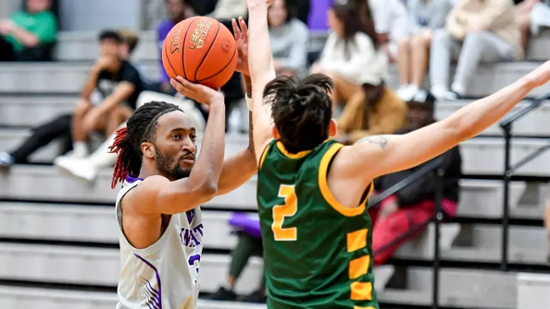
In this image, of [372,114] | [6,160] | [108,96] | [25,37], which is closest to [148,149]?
[372,114]

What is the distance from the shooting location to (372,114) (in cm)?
647

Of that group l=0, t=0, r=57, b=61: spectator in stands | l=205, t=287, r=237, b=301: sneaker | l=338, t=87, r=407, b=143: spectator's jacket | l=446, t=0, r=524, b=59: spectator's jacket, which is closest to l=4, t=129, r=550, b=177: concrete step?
l=338, t=87, r=407, b=143: spectator's jacket

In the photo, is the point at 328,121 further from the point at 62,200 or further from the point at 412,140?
the point at 62,200

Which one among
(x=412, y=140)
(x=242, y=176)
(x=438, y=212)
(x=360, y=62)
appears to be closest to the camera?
(x=412, y=140)

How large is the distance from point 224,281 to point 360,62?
182 centimetres

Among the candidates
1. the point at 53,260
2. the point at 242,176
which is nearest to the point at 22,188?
the point at 53,260

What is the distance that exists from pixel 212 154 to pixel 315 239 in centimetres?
44

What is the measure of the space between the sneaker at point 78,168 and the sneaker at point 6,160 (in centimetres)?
61

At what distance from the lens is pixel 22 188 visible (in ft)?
24.8

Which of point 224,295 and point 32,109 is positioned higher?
point 32,109

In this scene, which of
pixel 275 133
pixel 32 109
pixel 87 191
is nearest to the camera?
pixel 275 133

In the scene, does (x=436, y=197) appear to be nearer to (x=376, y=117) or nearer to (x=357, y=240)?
(x=376, y=117)

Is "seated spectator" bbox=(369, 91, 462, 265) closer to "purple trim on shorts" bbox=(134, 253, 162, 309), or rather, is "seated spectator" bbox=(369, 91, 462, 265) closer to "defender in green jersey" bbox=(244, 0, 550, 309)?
"purple trim on shorts" bbox=(134, 253, 162, 309)

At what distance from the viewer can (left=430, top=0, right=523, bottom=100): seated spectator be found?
679 cm
